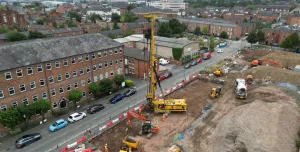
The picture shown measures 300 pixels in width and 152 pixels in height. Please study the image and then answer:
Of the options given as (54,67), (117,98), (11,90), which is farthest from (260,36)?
(11,90)

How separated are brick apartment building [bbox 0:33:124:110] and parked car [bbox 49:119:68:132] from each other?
4959mm

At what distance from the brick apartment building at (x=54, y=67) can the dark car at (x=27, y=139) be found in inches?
222

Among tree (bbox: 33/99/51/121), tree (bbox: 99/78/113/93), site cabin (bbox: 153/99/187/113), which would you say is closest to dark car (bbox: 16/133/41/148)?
tree (bbox: 33/99/51/121)

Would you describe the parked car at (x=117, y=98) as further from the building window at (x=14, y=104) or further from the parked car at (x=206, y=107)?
the parked car at (x=206, y=107)

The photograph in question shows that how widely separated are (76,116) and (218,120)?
2133 centimetres

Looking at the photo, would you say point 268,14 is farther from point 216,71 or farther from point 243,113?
point 243,113

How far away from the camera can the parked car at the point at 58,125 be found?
30.4m

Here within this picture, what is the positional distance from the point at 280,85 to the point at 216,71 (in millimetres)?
13280

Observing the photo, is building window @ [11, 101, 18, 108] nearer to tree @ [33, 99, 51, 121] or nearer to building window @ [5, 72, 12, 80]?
tree @ [33, 99, 51, 121]

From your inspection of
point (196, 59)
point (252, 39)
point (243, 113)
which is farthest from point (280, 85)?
point (252, 39)

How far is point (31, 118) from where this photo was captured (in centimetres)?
3291

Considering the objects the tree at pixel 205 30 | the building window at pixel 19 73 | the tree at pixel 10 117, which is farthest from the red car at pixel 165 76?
the tree at pixel 205 30

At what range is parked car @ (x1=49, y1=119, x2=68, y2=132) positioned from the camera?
99.8ft

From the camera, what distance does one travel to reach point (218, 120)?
31.7 m
